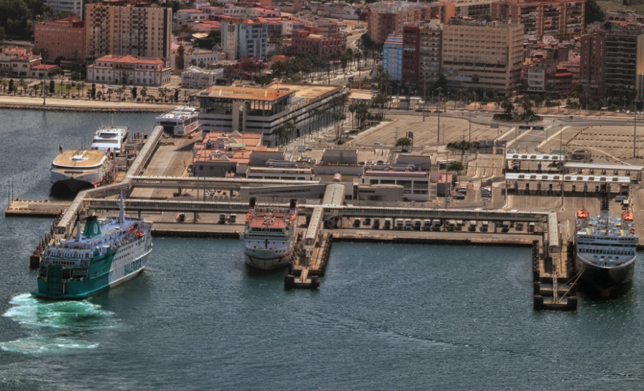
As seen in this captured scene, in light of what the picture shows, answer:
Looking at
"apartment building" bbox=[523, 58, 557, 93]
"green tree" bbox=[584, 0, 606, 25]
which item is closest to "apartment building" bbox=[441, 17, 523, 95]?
"apartment building" bbox=[523, 58, 557, 93]

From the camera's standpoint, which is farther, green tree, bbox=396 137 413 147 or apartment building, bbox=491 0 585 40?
apartment building, bbox=491 0 585 40

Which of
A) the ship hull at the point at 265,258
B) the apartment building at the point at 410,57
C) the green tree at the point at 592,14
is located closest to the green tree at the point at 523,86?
the apartment building at the point at 410,57

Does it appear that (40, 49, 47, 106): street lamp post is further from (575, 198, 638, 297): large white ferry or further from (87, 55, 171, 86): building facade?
(575, 198, 638, 297): large white ferry

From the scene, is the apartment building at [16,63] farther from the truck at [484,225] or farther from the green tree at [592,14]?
the truck at [484,225]

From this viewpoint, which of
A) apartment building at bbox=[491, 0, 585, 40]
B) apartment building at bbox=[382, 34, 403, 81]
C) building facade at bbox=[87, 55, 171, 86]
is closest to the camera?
building facade at bbox=[87, 55, 171, 86]

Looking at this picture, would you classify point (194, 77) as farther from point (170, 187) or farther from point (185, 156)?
point (170, 187)

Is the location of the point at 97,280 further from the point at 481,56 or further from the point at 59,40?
the point at 59,40
